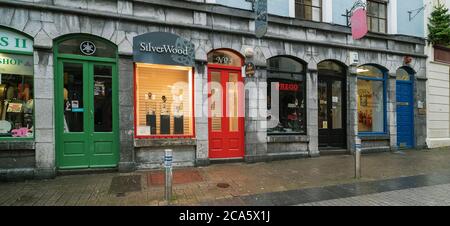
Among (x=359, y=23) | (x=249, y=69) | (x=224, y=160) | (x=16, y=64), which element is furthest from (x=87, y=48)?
(x=359, y=23)

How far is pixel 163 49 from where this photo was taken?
863 centimetres

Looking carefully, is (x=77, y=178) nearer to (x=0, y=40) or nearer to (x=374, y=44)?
(x=0, y=40)

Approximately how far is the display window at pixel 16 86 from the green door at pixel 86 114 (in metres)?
0.69

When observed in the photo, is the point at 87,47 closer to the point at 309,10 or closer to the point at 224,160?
the point at 224,160

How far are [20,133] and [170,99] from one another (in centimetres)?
417

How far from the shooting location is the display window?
23.8ft

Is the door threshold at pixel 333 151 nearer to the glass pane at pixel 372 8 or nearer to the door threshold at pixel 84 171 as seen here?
the glass pane at pixel 372 8

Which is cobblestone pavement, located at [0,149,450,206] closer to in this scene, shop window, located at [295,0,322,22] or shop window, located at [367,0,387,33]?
shop window, located at [295,0,322,22]

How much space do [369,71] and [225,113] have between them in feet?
23.4

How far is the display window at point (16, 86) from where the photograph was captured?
7262 millimetres

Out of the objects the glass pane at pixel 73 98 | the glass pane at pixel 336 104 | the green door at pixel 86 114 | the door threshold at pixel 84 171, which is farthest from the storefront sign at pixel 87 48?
A: the glass pane at pixel 336 104

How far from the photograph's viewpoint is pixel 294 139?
1041cm

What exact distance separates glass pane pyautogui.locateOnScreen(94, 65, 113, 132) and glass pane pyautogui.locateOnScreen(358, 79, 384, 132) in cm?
1004

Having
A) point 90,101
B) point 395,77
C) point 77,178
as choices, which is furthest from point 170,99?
point 395,77
